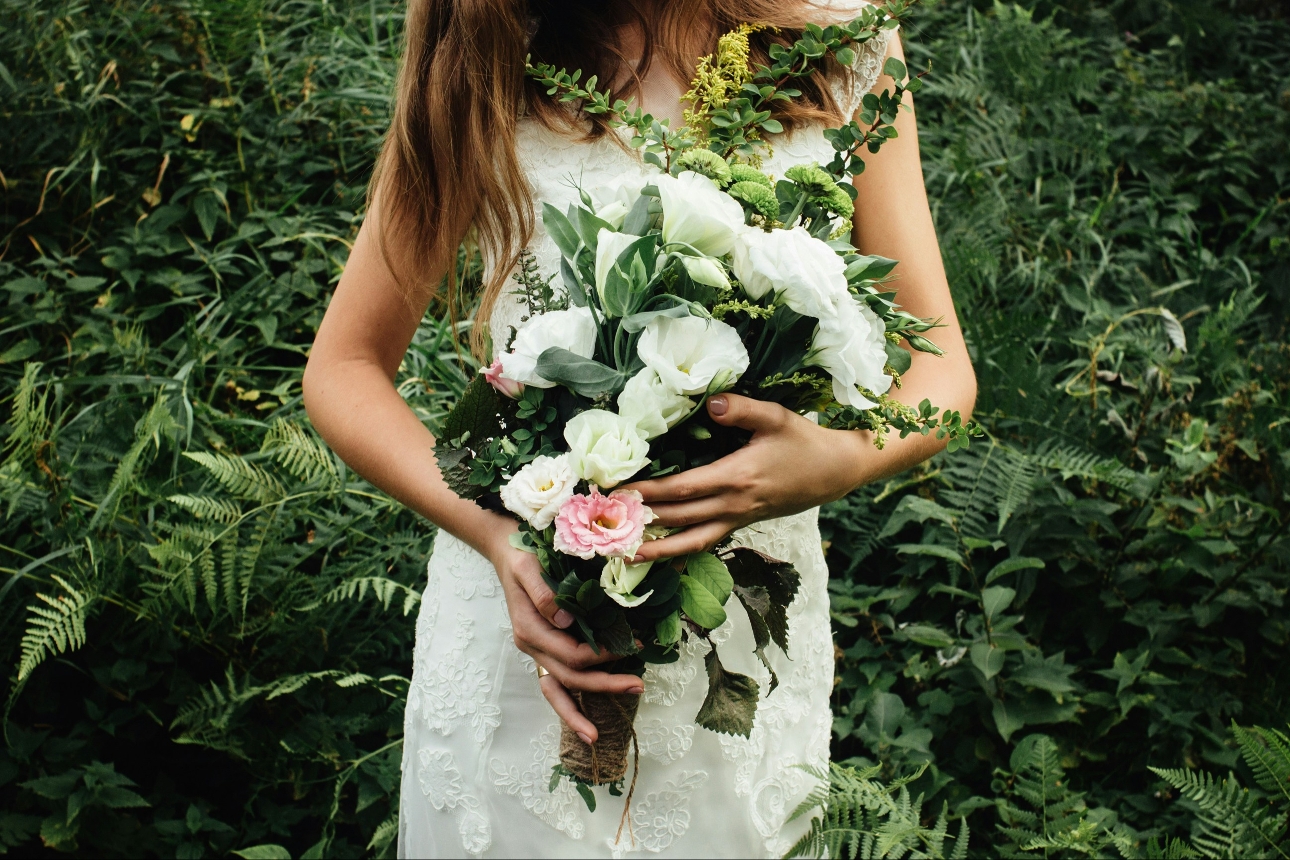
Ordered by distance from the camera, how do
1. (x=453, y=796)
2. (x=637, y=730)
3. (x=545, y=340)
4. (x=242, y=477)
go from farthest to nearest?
(x=242, y=477)
(x=453, y=796)
(x=637, y=730)
(x=545, y=340)

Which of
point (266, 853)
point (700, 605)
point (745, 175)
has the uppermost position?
point (745, 175)

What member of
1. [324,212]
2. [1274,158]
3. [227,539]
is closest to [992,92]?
[1274,158]

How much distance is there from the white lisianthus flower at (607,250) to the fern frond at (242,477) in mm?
1760

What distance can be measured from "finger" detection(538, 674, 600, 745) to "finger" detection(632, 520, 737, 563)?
286 millimetres

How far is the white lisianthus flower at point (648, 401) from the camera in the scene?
1020 millimetres

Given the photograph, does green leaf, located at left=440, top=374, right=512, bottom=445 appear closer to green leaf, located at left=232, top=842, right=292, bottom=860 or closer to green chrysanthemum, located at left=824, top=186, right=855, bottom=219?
green chrysanthemum, located at left=824, top=186, right=855, bottom=219

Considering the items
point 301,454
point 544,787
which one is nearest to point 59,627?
point 301,454

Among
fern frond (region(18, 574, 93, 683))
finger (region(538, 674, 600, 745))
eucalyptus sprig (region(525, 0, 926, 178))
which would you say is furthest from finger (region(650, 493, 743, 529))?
fern frond (region(18, 574, 93, 683))

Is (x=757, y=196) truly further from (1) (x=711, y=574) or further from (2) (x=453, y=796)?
(2) (x=453, y=796)

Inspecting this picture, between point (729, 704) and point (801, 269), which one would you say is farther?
point (729, 704)

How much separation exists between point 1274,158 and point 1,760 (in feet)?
17.5

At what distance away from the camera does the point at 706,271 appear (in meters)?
1.01

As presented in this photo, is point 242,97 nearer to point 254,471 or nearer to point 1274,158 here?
point 254,471

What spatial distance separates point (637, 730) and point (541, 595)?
0.40 m
